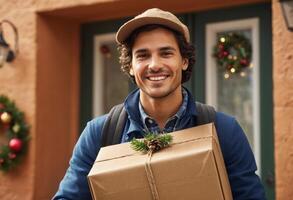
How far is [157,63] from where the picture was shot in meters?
2.12

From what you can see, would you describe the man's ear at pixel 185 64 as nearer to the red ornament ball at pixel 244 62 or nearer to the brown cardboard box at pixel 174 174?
the brown cardboard box at pixel 174 174

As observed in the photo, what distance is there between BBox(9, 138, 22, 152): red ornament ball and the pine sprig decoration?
8.87ft

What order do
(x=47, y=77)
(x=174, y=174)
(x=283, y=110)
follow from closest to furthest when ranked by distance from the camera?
(x=174, y=174) → (x=283, y=110) → (x=47, y=77)

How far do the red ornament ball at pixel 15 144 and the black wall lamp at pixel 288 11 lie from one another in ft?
7.87

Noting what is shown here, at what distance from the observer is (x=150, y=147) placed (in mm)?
1937

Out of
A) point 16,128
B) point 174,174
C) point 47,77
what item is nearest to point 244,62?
point 47,77

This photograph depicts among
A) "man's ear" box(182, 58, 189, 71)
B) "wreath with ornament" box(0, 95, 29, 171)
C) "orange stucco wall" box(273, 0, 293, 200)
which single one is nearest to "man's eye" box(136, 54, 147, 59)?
"man's ear" box(182, 58, 189, 71)

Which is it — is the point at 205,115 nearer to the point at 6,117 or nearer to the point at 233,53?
the point at 233,53

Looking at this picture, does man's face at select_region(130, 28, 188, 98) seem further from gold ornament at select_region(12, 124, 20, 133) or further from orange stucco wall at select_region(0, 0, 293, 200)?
gold ornament at select_region(12, 124, 20, 133)

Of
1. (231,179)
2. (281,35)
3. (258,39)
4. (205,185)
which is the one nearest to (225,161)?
(231,179)

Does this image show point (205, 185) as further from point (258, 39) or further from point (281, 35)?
point (258, 39)

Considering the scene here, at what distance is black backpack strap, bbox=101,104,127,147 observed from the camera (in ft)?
7.25

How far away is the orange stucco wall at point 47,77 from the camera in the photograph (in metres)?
4.52

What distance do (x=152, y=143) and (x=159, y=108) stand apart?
32cm
